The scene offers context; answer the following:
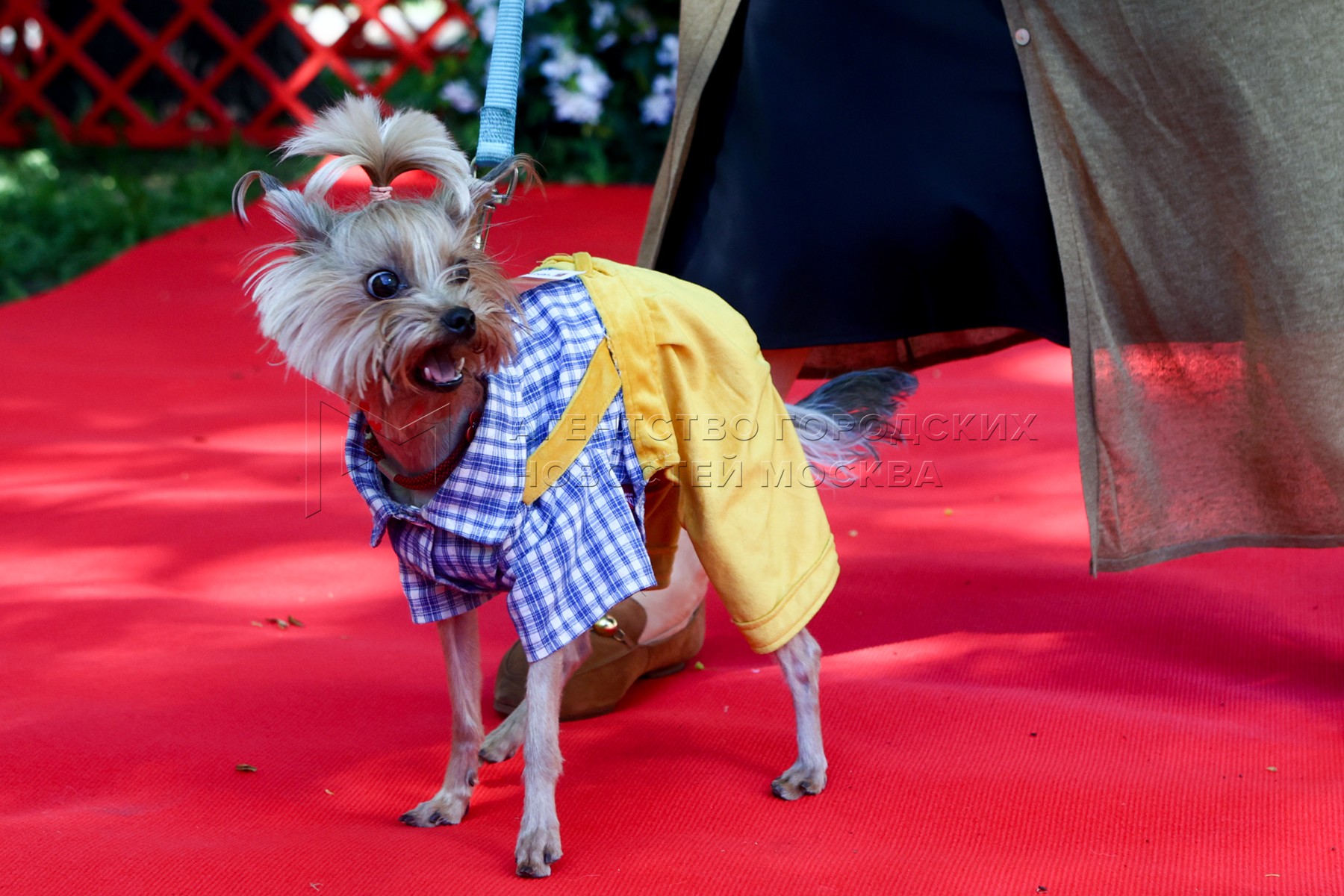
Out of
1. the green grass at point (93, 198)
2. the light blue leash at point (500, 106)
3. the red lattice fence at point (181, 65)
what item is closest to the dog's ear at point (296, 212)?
the light blue leash at point (500, 106)

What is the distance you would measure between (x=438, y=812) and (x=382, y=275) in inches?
31.9

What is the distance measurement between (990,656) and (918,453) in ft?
4.84

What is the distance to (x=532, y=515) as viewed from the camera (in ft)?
5.40

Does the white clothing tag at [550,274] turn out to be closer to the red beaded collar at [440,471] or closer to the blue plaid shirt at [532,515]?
the blue plaid shirt at [532,515]

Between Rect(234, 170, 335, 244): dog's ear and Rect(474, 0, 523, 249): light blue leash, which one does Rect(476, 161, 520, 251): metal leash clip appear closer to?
Rect(474, 0, 523, 249): light blue leash

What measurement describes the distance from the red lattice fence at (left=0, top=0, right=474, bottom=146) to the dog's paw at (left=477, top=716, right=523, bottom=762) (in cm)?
666

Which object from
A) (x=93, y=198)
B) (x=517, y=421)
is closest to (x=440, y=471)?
(x=517, y=421)

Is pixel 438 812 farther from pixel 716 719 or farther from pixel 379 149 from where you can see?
pixel 379 149

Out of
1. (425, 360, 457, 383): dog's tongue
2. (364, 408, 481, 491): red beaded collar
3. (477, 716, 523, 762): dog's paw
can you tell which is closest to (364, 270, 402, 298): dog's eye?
(425, 360, 457, 383): dog's tongue

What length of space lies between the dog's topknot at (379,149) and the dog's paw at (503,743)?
0.92m

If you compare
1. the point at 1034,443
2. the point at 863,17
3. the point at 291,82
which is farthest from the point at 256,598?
the point at 291,82

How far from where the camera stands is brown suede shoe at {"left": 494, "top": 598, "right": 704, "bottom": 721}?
7.18 feet

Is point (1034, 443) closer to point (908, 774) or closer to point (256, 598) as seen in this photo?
point (908, 774)

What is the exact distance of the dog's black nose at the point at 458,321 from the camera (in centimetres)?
151
